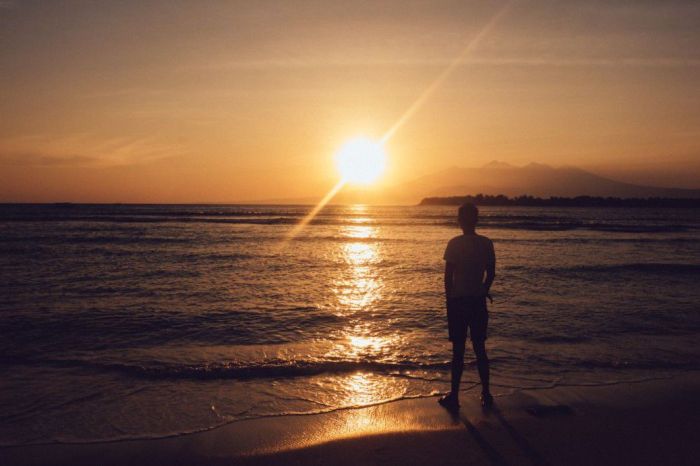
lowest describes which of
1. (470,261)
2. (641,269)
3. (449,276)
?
(641,269)

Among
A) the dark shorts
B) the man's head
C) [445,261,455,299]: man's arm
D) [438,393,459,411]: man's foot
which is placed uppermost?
the man's head

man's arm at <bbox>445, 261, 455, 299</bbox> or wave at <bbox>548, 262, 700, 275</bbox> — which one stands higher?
man's arm at <bbox>445, 261, 455, 299</bbox>

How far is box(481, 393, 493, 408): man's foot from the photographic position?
547cm

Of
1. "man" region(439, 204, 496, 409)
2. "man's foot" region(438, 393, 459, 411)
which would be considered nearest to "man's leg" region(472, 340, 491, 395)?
"man" region(439, 204, 496, 409)

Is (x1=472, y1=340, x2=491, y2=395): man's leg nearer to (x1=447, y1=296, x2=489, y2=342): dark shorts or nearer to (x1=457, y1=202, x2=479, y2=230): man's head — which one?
(x1=447, y1=296, x2=489, y2=342): dark shorts

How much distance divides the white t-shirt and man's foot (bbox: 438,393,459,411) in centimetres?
125

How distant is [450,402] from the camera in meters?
5.46

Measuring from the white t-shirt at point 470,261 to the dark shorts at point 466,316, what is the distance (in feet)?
0.30

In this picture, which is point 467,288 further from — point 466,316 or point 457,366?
point 457,366

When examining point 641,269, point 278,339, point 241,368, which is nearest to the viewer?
point 241,368

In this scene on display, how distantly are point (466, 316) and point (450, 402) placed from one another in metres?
1.06

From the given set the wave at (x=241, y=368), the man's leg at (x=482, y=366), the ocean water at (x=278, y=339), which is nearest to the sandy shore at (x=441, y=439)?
the man's leg at (x=482, y=366)

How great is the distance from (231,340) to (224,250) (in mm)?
17685

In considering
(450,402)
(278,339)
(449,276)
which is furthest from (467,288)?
(278,339)
